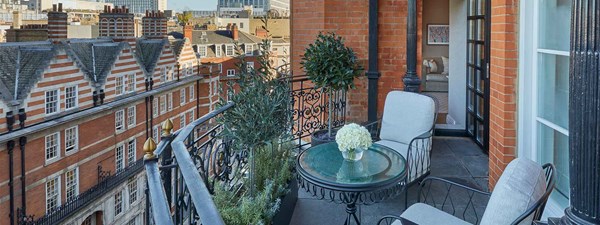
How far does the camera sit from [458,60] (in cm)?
591

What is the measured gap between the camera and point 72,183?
9289 millimetres

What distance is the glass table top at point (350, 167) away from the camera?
2.44m

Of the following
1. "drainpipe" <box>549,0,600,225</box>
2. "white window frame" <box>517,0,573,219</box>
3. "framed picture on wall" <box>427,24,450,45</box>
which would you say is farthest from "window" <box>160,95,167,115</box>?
"drainpipe" <box>549,0,600,225</box>

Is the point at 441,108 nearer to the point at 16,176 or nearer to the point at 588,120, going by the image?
the point at 588,120

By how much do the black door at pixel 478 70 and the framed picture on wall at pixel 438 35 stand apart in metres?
1.36

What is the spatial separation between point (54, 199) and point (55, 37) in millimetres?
4218

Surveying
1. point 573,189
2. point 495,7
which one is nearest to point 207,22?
point 495,7

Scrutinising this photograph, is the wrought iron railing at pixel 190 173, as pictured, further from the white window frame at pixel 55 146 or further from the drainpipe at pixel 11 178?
the white window frame at pixel 55 146

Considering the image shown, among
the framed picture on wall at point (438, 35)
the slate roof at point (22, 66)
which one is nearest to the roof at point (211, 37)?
the slate roof at point (22, 66)

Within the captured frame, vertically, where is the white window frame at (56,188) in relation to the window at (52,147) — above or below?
below

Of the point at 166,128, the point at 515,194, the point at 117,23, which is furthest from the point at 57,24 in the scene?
the point at 515,194

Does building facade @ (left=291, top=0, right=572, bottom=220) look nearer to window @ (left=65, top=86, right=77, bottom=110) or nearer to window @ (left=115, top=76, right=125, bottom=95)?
window @ (left=65, top=86, right=77, bottom=110)

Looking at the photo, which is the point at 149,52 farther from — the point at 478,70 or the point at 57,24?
the point at 478,70

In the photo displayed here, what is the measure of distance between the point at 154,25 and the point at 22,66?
5559 millimetres
